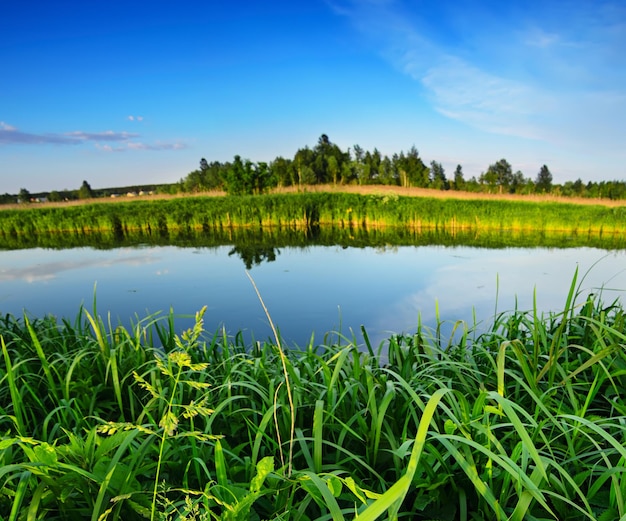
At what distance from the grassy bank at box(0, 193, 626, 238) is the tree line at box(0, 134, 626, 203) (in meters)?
9.50

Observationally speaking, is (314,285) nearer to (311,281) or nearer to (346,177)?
(311,281)

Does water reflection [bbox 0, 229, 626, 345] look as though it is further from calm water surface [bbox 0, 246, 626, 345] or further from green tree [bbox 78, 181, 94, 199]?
green tree [bbox 78, 181, 94, 199]

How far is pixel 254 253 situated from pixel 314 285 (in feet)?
13.0

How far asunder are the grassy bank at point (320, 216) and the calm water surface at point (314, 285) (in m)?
4.81

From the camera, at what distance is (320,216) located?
1738 centimetres

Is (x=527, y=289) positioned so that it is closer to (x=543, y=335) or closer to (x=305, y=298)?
(x=305, y=298)

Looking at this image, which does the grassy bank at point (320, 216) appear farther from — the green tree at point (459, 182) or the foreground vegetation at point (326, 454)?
the green tree at point (459, 182)

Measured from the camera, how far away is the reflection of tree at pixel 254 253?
921 cm

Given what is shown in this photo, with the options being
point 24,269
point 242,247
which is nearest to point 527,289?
point 242,247

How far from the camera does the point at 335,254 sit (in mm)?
9969

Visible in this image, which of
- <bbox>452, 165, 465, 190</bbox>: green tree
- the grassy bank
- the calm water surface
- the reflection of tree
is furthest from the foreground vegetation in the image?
<bbox>452, 165, 465, 190</bbox>: green tree

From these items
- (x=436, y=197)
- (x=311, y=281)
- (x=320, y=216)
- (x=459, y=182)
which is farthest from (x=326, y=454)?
(x=459, y=182)

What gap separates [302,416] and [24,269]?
10.5 metres

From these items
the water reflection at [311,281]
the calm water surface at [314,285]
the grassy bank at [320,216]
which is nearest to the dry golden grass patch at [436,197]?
the grassy bank at [320,216]
